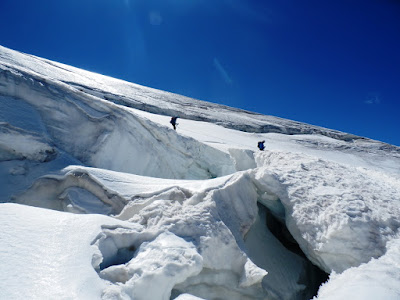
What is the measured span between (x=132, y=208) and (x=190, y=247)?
4.73 ft

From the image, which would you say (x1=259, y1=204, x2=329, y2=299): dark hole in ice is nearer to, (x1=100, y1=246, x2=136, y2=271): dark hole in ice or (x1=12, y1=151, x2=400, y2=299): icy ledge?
(x1=12, y1=151, x2=400, y2=299): icy ledge

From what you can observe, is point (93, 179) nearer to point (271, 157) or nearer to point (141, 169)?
point (141, 169)

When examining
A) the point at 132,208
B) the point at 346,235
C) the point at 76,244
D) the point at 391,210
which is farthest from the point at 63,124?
the point at 391,210

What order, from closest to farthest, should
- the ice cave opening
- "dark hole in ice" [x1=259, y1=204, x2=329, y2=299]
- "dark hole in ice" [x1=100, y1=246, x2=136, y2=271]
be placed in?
"dark hole in ice" [x1=100, y1=246, x2=136, y2=271] < the ice cave opening < "dark hole in ice" [x1=259, y1=204, x2=329, y2=299]

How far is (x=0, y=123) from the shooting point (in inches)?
200

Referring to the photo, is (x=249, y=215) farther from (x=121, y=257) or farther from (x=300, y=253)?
(x=121, y=257)

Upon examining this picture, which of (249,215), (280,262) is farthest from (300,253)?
(249,215)

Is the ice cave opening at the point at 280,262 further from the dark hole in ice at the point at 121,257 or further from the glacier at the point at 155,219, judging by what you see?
the dark hole in ice at the point at 121,257

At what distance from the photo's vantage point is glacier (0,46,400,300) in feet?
7.62

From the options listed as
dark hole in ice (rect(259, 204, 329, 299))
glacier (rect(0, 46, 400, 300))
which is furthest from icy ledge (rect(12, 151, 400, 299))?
dark hole in ice (rect(259, 204, 329, 299))

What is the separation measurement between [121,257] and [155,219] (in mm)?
634

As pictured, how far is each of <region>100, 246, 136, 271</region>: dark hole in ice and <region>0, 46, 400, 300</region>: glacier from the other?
0.04 ft

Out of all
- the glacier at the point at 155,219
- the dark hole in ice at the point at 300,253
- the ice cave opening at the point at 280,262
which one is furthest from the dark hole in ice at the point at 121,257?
the dark hole in ice at the point at 300,253

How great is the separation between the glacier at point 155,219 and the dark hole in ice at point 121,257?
1cm
